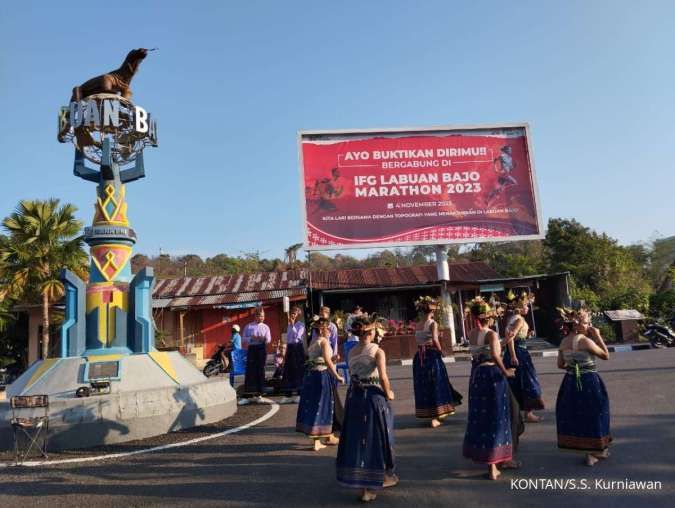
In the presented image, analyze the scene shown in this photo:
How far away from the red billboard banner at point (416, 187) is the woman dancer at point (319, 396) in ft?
45.9

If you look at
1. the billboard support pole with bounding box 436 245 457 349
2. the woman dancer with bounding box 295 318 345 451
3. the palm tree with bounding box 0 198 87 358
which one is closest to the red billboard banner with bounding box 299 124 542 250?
the billboard support pole with bounding box 436 245 457 349

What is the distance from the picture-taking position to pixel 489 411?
4.89m

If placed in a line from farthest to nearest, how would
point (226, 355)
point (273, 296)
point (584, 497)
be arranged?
point (273, 296) → point (226, 355) → point (584, 497)

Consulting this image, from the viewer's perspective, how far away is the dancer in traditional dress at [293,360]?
9.91m

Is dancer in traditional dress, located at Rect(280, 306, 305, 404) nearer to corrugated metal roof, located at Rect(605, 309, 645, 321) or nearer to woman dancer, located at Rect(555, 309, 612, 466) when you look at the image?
woman dancer, located at Rect(555, 309, 612, 466)

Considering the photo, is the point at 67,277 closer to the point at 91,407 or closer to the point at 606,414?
the point at 91,407

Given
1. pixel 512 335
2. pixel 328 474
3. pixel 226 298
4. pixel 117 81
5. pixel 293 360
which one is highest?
pixel 117 81

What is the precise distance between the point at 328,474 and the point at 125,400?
3658mm

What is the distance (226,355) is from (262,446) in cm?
929

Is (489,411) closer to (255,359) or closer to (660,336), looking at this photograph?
(255,359)

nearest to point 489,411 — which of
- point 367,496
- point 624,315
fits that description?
point 367,496

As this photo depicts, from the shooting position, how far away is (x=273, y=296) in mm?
24094

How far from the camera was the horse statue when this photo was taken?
10211mm

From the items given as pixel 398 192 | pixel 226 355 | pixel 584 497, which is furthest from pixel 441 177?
pixel 584 497
